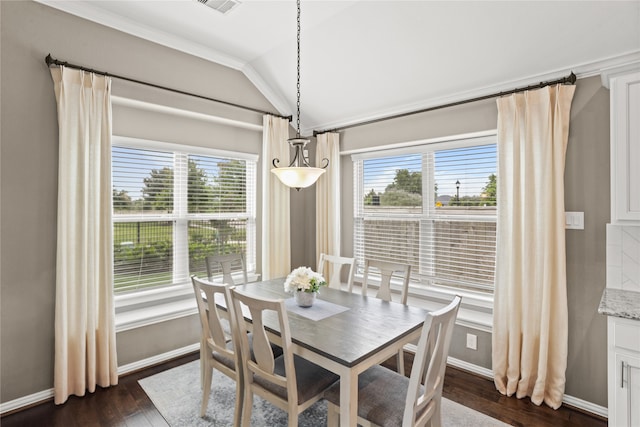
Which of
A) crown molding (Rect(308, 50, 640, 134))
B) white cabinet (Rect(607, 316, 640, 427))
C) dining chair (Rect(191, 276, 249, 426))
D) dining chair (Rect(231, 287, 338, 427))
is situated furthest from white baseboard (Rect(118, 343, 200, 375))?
white cabinet (Rect(607, 316, 640, 427))

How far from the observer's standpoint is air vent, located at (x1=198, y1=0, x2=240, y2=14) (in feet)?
8.57

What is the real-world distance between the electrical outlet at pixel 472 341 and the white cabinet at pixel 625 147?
1.48 m

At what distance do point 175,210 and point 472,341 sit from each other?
10.4 ft

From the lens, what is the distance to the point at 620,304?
190 cm

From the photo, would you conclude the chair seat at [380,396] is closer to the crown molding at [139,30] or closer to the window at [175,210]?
the window at [175,210]

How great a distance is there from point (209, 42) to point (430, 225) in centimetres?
294

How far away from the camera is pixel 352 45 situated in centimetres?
296

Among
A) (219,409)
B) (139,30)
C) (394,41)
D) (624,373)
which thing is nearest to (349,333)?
(219,409)

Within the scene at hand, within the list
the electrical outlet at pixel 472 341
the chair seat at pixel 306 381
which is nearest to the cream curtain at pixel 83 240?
the chair seat at pixel 306 381

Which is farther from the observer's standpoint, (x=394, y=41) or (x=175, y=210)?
(x=175, y=210)

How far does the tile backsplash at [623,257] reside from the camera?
7.14 feet

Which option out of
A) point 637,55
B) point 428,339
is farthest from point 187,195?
point 637,55

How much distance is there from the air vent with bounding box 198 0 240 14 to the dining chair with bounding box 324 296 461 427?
9.00 feet

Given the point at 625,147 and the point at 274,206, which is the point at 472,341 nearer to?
the point at 625,147
